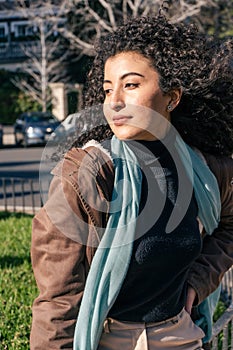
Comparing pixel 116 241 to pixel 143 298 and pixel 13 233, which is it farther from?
pixel 13 233

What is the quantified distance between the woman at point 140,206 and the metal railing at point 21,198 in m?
8.05

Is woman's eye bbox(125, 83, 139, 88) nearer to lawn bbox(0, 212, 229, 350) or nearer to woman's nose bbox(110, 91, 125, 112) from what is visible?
woman's nose bbox(110, 91, 125, 112)

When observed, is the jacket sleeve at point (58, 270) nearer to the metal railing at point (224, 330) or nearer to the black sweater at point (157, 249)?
the black sweater at point (157, 249)

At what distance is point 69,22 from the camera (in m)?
29.1

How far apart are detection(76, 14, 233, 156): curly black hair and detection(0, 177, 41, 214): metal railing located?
26.2 feet

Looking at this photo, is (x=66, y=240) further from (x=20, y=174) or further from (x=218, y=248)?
(x=20, y=174)

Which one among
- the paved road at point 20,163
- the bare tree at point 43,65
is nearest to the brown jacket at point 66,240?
the paved road at point 20,163

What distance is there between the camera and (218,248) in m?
2.68

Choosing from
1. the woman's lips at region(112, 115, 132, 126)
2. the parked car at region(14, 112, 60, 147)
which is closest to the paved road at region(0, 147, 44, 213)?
the parked car at region(14, 112, 60, 147)

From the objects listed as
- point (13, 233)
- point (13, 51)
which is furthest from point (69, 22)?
point (13, 233)

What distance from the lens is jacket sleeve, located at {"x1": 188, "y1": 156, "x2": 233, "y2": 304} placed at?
2578mm

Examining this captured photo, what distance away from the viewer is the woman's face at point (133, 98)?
2.26m

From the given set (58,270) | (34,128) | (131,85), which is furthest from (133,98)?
(34,128)

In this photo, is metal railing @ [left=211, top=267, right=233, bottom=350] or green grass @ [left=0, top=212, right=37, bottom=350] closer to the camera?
metal railing @ [left=211, top=267, right=233, bottom=350]
